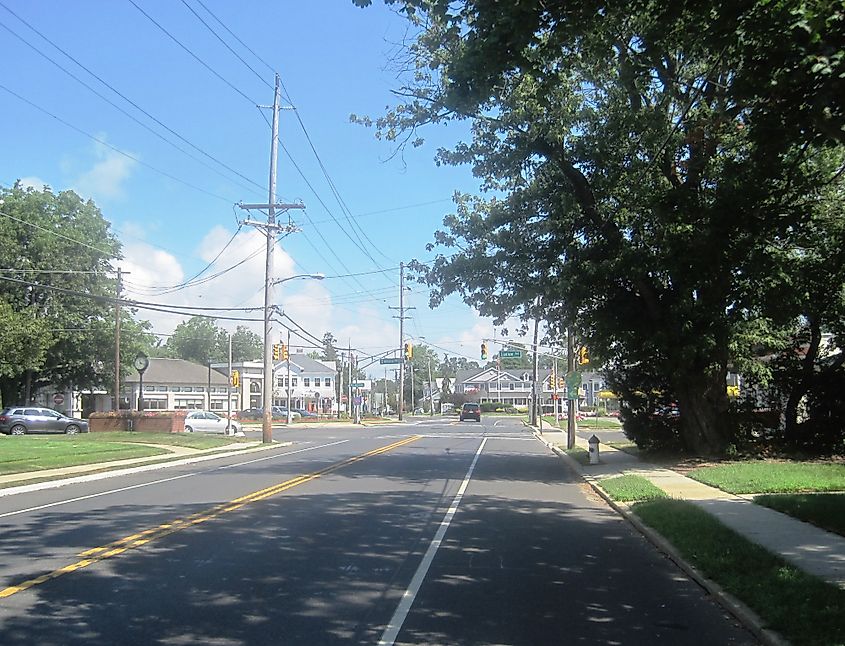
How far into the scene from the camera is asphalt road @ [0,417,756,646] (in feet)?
21.0

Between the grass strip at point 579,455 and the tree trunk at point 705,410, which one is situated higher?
the tree trunk at point 705,410

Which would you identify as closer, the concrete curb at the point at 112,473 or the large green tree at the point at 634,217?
the large green tree at the point at 634,217

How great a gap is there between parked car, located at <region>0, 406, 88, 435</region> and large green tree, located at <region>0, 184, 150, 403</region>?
11.4 meters

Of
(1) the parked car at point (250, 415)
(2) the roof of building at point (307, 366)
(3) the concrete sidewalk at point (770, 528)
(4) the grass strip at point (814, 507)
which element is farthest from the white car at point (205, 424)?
(2) the roof of building at point (307, 366)

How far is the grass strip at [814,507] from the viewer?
36.0 ft

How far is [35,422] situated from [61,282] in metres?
19.5

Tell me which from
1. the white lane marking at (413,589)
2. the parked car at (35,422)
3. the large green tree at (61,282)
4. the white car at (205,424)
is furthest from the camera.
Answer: the large green tree at (61,282)

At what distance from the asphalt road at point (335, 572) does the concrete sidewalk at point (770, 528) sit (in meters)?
1.34

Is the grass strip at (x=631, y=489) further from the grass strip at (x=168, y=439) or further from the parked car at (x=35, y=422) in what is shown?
the parked car at (x=35, y=422)

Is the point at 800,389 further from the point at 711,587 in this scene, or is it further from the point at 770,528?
the point at 711,587

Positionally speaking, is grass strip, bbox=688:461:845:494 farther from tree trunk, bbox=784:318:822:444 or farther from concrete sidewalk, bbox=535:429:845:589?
tree trunk, bbox=784:318:822:444

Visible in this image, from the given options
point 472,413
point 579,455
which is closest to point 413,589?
point 579,455

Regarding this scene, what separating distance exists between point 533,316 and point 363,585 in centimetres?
1590

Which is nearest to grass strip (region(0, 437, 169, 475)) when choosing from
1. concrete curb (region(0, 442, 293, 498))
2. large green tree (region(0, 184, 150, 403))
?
concrete curb (region(0, 442, 293, 498))
